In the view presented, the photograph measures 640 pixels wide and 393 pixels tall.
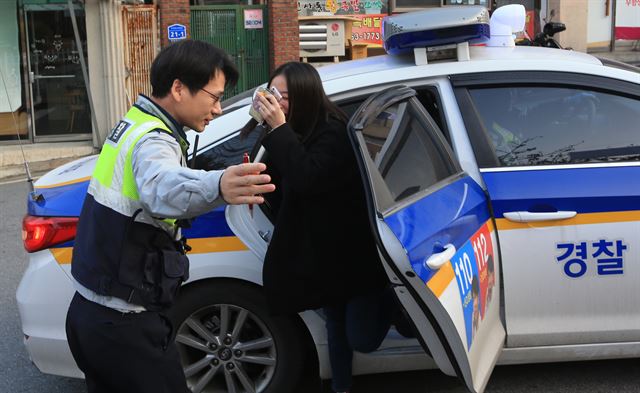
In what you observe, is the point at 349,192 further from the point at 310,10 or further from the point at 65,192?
the point at 310,10

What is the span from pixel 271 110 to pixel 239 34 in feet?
42.4

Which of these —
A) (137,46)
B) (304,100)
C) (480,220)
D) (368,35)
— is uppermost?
(368,35)

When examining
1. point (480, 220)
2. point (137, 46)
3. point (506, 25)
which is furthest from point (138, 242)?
point (137, 46)

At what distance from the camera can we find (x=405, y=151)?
3344 millimetres

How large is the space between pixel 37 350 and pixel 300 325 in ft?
4.09

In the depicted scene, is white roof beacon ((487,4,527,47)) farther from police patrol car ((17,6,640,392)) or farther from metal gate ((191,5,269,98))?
metal gate ((191,5,269,98))

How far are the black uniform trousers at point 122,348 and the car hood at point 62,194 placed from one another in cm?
130

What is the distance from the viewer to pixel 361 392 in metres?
4.20

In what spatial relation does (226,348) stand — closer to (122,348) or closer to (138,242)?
(122,348)

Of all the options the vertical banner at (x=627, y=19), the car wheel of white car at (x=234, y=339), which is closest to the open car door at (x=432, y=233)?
the car wheel of white car at (x=234, y=339)

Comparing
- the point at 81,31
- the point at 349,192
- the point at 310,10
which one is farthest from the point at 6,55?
the point at 349,192

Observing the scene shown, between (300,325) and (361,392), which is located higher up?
(300,325)

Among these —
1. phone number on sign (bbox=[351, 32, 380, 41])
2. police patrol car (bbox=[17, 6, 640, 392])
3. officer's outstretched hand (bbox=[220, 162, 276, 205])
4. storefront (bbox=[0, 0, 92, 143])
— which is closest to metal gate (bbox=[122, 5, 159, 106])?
storefront (bbox=[0, 0, 92, 143])

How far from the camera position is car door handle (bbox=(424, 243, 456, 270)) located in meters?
2.77
